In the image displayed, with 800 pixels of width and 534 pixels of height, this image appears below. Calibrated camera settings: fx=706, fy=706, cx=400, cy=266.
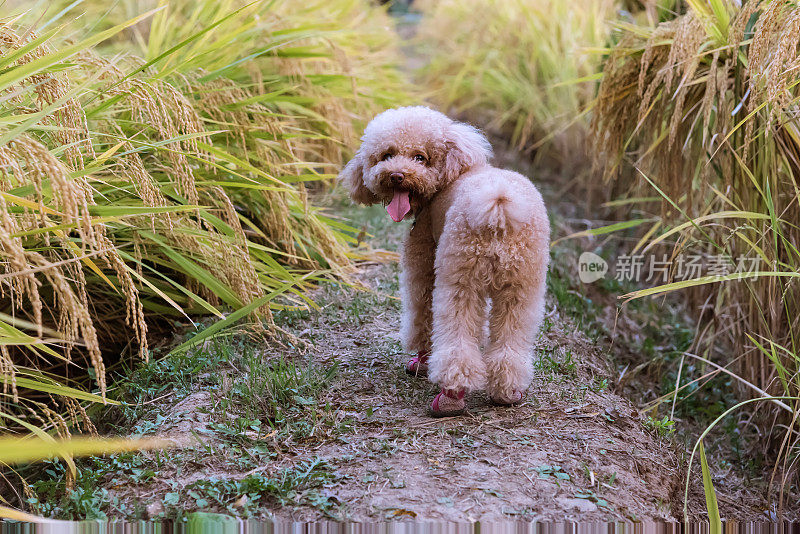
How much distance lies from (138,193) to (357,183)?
2.38 ft

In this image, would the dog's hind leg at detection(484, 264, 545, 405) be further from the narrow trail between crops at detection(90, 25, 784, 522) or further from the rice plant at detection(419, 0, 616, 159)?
the rice plant at detection(419, 0, 616, 159)

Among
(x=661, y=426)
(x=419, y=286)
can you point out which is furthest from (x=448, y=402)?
(x=661, y=426)

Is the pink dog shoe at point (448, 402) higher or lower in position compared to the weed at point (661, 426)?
higher

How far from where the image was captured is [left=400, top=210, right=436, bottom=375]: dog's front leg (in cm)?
242

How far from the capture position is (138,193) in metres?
2.32

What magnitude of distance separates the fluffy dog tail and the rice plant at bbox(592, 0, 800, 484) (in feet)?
1.71

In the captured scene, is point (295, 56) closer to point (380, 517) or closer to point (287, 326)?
point (287, 326)

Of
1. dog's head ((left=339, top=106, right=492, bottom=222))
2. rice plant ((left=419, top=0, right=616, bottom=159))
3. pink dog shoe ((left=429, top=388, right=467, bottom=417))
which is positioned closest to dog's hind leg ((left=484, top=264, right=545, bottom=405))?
pink dog shoe ((left=429, top=388, right=467, bottom=417))

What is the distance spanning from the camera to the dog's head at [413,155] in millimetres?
2217

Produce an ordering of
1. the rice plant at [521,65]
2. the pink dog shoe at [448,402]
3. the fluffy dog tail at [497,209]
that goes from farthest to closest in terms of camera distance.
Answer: the rice plant at [521,65] → the pink dog shoe at [448,402] → the fluffy dog tail at [497,209]

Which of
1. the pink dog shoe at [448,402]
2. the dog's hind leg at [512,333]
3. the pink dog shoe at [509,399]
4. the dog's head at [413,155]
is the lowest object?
the pink dog shoe at [509,399]

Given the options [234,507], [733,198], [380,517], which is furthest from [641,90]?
[234,507]

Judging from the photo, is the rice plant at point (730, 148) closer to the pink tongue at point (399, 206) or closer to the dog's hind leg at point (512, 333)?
the dog's hind leg at point (512, 333)

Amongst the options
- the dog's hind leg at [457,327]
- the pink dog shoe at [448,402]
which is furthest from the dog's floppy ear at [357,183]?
the pink dog shoe at [448,402]
